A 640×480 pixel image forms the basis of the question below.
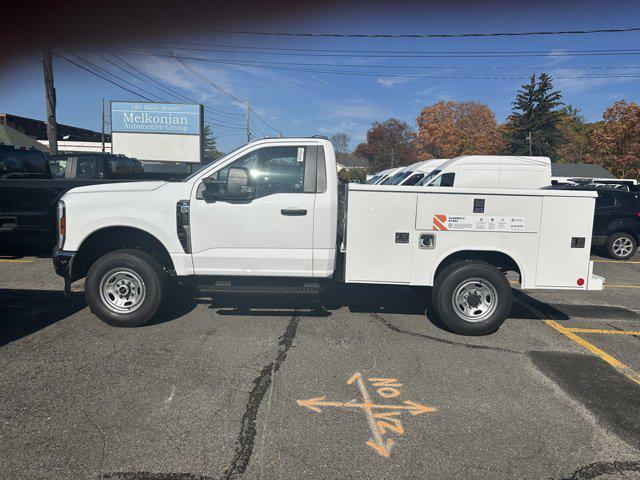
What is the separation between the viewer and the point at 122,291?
5.34 m

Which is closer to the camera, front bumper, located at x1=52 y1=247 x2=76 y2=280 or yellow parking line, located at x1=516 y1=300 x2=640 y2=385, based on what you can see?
yellow parking line, located at x1=516 y1=300 x2=640 y2=385

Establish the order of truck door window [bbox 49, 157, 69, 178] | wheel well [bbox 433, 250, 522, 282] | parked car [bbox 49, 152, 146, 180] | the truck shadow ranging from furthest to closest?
truck door window [bbox 49, 157, 69, 178]
parked car [bbox 49, 152, 146, 180]
the truck shadow
wheel well [bbox 433, 250, 522, 282]

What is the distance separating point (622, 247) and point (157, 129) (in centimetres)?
2854

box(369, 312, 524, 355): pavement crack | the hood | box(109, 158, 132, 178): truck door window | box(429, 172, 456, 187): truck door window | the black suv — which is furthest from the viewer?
box(429, 172, 456, 187): truck door window

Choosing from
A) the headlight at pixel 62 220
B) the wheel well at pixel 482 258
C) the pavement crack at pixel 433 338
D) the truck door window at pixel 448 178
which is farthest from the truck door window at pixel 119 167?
the wheel well at pixel 482 258

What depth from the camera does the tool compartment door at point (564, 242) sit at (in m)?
5.07

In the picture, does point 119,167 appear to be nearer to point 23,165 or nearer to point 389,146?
point 23,165

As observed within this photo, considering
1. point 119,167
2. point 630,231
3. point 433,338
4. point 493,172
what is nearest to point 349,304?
point 433,338

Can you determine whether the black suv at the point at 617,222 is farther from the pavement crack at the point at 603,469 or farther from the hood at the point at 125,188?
the hood at the point at 125,188

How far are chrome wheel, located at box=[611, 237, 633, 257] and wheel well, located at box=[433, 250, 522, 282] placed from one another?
8.08 metres

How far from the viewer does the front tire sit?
17.1 ft

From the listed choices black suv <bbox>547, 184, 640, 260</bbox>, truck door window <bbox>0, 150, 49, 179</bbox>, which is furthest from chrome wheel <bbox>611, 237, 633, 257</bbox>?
truck door window <bbox>0, 150, 49, 179</bbox>

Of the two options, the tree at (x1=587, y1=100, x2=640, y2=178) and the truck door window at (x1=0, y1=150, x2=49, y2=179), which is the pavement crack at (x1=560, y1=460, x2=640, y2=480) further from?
the tree at (x1=587, y1=100, x2=640, y2=178)

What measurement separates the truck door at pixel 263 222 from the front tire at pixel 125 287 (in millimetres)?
540
